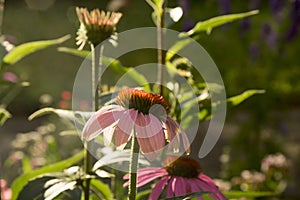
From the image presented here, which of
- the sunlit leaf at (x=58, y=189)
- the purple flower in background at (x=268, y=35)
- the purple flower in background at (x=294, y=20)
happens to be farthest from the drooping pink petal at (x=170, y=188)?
the purple flower in background at (x=268, y=35)

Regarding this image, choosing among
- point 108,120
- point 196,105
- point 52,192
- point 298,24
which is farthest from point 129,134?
point 298,24

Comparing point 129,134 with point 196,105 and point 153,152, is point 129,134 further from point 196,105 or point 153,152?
point 196,105

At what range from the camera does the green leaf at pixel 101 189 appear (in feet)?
2.91

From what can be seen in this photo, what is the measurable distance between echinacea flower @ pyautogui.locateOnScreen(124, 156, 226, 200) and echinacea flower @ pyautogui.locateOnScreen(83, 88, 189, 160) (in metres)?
0.13

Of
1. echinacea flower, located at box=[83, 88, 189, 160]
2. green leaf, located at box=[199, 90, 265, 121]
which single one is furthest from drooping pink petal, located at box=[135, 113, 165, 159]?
green leaf, located at box=[199, 90, 265, 121]

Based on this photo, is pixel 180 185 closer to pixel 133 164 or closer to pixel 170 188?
pixel 170 188

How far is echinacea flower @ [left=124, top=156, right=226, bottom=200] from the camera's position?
821mm

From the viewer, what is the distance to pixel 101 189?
893mm

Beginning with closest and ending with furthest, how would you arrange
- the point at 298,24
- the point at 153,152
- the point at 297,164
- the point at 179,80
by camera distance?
the point at 153,152 < the point at 179,80 < the point at 298,24 < the point at 297,164

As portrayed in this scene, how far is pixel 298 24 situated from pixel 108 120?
158cm

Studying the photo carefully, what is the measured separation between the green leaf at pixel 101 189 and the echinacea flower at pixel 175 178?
44mm

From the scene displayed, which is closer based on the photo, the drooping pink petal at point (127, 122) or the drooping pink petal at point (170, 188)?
the drooping pink petal at point (127, 122)

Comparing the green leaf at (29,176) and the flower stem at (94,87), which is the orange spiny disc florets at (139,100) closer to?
the flower stem at (94,87)

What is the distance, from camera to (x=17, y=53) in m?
0.92
